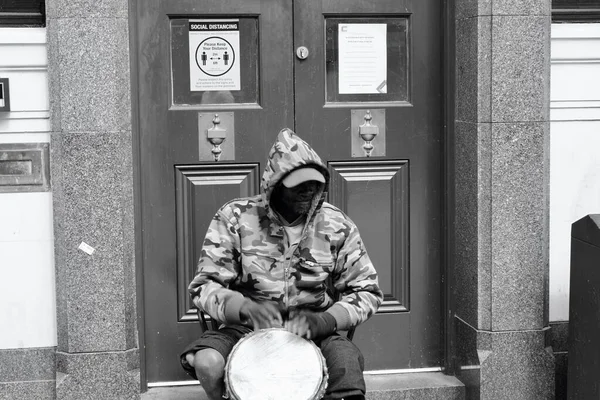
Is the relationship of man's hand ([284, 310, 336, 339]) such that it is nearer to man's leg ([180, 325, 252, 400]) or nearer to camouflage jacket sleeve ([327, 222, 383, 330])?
camouflage jacket sleeve ([327, 222, 383, 330])

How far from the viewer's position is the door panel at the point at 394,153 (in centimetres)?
640

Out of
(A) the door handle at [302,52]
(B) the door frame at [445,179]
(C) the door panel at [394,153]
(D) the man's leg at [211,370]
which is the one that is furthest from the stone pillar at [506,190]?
(D) the man's leg at [211,370]

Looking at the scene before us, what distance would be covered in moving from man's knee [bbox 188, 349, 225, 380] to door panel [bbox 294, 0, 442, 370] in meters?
1.70

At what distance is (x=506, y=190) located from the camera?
243 inches

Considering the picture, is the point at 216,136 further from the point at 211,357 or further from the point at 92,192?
the point at 211,357

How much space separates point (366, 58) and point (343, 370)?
215 centimetres

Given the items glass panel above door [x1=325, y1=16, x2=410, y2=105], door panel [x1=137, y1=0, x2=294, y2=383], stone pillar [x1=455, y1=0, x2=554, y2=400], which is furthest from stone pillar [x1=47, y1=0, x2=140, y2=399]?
stone pillar [x1=455, y1=0, x2=554, y2=400]

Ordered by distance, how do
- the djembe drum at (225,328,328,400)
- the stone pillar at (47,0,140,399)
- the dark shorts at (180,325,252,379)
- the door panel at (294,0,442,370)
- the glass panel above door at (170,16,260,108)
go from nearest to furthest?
the djembe drum at (225,328,328,400) → the dark shorts at (180,325,252,379) → the stone pillar at (47,0,140,399) → the glass panel above door at (170,16,260,108) → the door panel at (294,0,442,370)

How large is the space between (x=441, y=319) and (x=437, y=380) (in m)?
0.37

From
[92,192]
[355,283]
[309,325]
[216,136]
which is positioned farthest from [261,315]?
[216,136]

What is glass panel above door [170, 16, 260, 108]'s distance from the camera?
20.6 ft

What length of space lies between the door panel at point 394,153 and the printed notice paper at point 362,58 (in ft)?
0.10

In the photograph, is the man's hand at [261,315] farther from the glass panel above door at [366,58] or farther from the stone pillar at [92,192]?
the glass panel above door at [366,58]

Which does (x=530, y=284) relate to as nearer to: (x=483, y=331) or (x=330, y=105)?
(x=483, y=331)
